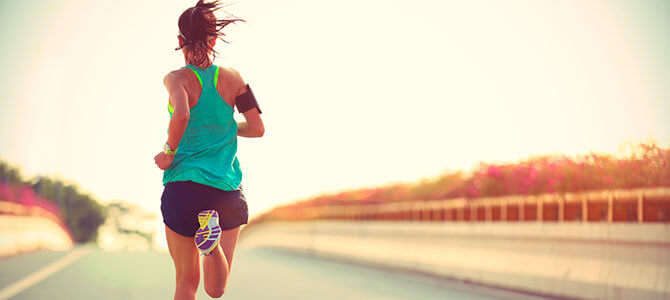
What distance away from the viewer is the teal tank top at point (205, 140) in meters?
5.09

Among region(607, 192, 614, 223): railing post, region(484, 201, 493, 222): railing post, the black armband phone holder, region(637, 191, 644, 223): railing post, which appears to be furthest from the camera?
region(484, 201, 493, 222): railing post

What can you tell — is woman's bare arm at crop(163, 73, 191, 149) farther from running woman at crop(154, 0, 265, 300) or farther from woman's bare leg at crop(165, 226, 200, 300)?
woman's bare leg at crop(165, 226, 200, 300)

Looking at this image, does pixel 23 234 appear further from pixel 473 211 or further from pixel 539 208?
pixel 539 208

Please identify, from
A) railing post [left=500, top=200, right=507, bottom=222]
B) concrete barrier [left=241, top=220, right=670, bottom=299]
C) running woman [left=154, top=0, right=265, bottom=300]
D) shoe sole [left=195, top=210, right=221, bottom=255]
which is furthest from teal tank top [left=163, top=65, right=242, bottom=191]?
railing post [left=500, top=200, right=507, bottom=222]

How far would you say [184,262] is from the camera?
5.27 meters

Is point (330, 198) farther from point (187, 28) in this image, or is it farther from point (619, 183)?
point (187, 28)

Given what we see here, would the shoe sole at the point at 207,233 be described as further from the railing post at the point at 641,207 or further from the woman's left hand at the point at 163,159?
the railing post at the point at 641,207

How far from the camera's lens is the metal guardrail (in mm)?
10117

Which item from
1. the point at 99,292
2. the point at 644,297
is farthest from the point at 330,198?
the point at 644,297

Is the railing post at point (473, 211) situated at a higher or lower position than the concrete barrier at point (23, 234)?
higher

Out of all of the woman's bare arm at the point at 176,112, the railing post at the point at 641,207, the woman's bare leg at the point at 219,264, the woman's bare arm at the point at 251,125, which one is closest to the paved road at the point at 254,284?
the railing post at the point at 641,207

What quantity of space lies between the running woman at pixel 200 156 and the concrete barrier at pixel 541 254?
5.51 metres

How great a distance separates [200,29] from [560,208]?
826cm

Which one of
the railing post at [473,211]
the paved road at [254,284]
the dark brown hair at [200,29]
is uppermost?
the dark brown hair at [200,29]
